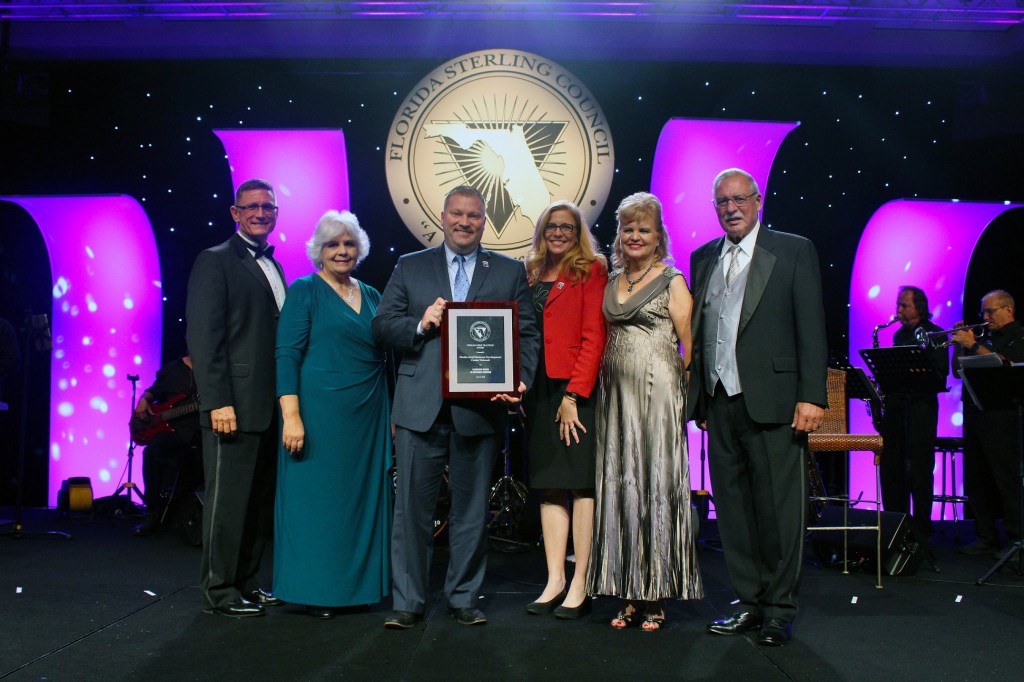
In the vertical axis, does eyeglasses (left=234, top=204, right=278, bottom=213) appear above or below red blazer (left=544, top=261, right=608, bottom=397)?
above

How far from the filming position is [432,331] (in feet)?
10.7

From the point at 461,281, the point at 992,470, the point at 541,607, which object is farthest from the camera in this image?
the point at 992,470

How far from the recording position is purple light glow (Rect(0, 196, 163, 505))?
6969mm

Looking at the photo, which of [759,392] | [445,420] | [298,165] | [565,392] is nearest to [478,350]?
[445,420]

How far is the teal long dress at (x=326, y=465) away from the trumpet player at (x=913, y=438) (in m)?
3.84

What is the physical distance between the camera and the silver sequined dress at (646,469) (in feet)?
10.7

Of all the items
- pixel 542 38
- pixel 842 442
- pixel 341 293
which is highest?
pixel 542 38

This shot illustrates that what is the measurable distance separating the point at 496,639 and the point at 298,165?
4480 millimetres

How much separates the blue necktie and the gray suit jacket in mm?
29

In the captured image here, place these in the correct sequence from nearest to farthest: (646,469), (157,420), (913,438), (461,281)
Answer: (646,469), (461,281), (913,438), (157,420)

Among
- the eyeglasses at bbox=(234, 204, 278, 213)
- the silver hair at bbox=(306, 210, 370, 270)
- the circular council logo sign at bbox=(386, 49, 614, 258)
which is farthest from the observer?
the circular council logo sign at bbox=(386, 49, 614, 258)

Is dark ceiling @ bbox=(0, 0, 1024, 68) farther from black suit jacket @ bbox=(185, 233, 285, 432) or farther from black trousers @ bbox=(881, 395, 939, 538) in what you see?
Result: black suit jacket @ bbox=(185, 233, 285, 432)

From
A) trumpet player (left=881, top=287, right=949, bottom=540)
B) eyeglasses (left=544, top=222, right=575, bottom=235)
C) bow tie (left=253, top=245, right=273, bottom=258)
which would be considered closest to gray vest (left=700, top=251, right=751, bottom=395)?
eyeglasses (left=544, top=222, right=575, bottom=235)

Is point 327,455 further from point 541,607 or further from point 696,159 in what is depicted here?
point 696,159
